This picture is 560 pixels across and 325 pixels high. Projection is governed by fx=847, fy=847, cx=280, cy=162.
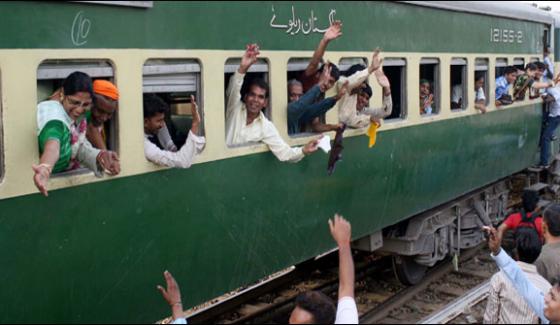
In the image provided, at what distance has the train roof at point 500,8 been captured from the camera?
8.19 meters

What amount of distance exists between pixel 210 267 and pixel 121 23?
168 cm

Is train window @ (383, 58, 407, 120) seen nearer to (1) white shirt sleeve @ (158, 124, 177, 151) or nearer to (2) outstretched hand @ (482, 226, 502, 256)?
(1) white shirt sleeve @ (158, 124, 177, 151)

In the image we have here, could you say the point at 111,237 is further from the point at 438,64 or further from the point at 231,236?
the point at 438,64

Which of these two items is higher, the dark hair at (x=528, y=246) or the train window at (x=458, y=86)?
the train window at (x=458, y=86)

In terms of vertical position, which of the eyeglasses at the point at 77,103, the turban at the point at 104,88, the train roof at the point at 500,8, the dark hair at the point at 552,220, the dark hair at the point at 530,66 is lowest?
the dark hair at the point at 552,220

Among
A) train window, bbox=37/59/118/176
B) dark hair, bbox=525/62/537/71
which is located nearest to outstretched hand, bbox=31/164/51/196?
train window, bbox=37/59/118/176

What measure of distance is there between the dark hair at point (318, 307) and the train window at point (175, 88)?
5.63 ft

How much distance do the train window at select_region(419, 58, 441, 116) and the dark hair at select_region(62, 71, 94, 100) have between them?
14.7ft

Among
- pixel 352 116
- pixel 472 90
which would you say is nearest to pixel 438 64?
pixel 472 90

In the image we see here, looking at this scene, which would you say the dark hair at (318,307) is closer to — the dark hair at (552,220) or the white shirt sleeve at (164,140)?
the white shirt sleeve at (164,140)

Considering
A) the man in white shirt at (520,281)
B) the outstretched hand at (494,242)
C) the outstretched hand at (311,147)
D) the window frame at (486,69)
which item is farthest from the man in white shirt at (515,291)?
the window frame at (486,69)

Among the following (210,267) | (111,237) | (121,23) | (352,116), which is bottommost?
(210,267)

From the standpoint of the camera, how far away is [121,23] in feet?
14.8

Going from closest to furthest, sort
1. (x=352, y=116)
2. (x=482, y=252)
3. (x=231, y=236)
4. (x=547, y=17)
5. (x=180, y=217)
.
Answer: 1. (x=180, y=217)
2. (x=231, y=236)
3. (x=352, y=116)
4. (x=482, y=252)
5. (x=547, y=17)
